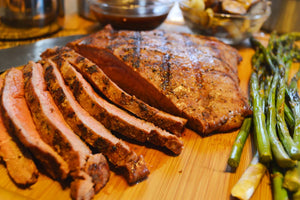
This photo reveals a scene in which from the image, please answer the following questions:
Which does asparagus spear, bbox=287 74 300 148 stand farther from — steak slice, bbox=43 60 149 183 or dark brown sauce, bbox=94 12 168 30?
dark brown sauce, bbox=94 12 168 30

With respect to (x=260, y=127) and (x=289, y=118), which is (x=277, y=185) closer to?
(x=260, y=127)

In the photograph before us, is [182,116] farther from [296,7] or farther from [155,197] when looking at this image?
[296,7]

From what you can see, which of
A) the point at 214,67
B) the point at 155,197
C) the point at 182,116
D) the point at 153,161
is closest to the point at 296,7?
the point at 214,67

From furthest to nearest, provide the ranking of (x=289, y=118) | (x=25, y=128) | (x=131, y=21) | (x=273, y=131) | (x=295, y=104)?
(x=131, y=21) → (x=295, y=104) → (x=289, y=118) → (x=273, y=131) → (x=25, y=128)

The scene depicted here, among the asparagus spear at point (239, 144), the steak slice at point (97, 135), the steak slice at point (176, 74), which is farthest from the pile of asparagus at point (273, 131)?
the steak slice at point (97, 135)

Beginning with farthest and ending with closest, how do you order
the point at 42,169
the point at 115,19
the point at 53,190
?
the point at 115,19 < the point at 42,169 < the point at 53,190

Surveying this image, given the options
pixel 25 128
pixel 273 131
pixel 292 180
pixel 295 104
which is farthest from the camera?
pixel 295 104

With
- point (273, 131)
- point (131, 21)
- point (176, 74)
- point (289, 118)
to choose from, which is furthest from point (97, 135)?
point (131, 21)
